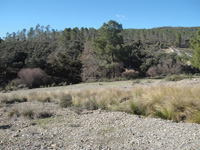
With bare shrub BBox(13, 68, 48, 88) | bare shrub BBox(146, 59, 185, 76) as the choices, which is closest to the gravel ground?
bare shrub BBox(13, 68, 48, 88)

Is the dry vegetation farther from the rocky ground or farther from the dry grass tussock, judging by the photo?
the rocky ground

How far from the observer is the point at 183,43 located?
271 feet

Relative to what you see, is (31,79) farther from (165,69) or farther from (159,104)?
(159,104)

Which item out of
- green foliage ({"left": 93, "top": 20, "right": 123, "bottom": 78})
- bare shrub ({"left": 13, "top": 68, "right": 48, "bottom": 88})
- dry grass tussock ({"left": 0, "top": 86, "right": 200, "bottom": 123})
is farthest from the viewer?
green foliage ({"left": 93, "top": 20, "right": 123, "bottom": 78})

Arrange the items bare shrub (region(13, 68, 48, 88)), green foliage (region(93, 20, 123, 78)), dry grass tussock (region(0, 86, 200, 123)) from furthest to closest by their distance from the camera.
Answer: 1. green foliage (region(93, 20, 123, 78))
2. bare shrub (region(13, 68, 48, 88))
3. dry grass tussock (region(0, 86, 200, 123))

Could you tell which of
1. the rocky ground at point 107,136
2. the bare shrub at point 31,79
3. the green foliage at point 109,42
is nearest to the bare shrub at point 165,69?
the green foliage at point 109,42

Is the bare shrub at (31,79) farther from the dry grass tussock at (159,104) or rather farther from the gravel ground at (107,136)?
the gravel ground at (107,136)

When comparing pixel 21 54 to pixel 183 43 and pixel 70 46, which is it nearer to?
pixel 70 46

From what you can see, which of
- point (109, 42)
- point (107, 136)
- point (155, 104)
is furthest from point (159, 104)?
point (109, 42)

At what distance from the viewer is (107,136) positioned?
4758mm

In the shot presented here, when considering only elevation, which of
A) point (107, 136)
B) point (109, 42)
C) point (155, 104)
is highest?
point (109, 42)

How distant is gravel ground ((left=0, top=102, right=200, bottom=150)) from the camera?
405cm

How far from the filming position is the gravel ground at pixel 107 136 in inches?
159

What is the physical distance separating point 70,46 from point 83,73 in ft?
59.6
